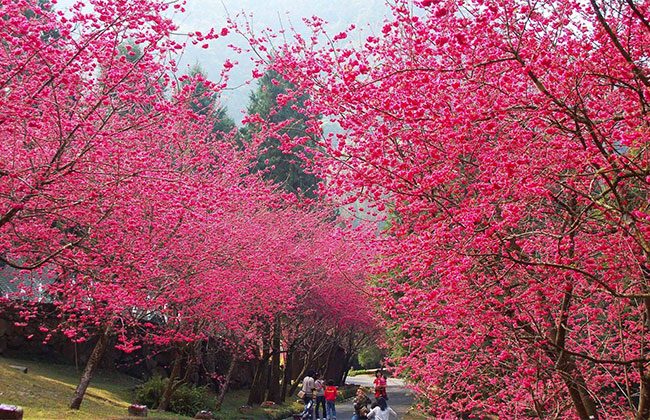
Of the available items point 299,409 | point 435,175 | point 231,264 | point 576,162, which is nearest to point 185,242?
point 231,264

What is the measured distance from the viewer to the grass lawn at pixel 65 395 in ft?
42.9

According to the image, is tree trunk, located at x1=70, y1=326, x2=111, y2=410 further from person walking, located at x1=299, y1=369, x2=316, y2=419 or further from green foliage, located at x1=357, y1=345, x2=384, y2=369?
green foliage, located at x1=357, y1=345, x2=384, y2=369

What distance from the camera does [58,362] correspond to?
1919 centimetres

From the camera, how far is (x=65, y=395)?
49.6 ft

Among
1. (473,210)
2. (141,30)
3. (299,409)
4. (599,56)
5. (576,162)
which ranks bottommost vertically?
(299,409)

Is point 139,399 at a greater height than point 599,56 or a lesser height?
lesser

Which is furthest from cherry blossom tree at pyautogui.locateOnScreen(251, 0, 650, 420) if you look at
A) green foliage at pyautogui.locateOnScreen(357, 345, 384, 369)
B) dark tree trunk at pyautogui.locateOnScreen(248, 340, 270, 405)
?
green foliage at pyautogui.locateOnScreen(357, 345, 384, 369)

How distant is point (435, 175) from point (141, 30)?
16.2 feet

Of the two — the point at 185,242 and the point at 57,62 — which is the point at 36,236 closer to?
the point at 185,242

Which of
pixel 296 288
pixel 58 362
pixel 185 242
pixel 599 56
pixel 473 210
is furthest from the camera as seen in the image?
pixel 296 288

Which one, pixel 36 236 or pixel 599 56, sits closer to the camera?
pixel 599 56

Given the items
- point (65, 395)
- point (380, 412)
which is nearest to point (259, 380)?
point (65, 395)

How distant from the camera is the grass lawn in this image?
42.9ft

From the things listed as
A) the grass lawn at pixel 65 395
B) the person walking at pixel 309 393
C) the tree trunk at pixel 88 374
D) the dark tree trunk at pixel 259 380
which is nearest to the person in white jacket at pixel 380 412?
the person walking at pixel 309 393
